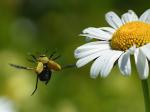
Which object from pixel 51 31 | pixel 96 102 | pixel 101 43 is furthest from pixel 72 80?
pixel 101 43

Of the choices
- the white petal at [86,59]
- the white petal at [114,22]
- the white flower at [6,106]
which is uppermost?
the white petal at [114,22]

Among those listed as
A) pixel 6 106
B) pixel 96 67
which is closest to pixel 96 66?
pixel 96 67

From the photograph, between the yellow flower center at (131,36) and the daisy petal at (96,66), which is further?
the yellow flower center at (131,36)

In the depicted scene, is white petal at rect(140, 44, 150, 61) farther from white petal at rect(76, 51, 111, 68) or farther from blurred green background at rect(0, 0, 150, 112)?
blurred green background at rect(0, 0, 150, 112)

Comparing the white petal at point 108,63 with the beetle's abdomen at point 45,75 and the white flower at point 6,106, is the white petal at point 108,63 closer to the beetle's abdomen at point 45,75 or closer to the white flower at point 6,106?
the beetle's abdomen at point 45,75

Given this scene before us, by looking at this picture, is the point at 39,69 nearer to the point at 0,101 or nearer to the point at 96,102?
the point at 0,101

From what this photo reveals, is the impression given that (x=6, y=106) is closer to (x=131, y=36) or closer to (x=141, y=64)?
(x=131, y=36)

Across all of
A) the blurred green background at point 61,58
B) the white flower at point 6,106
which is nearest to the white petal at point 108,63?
the white flower at point 6,106
